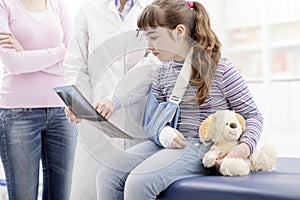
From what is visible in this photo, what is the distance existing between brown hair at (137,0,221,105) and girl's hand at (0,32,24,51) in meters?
0.53

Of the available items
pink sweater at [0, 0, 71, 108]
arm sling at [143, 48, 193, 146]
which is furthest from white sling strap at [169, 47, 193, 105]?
pink sweater at [0, 0, 71, 108]

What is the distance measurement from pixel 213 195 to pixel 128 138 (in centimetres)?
49

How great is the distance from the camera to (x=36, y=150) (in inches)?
72.4

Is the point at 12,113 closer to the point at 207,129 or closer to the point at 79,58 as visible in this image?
the point at 79,58

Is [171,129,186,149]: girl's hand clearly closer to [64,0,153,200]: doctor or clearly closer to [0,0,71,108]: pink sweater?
[64,0,153,200]: doctor

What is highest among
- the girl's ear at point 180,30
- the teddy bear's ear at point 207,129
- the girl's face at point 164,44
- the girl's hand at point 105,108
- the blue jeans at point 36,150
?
the girl's ear at point 180,30

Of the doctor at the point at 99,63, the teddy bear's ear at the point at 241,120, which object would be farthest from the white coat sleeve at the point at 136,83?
the teddy bear's ear at the point at 241,120

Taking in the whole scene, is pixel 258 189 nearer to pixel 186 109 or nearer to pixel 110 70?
pixel 186 109

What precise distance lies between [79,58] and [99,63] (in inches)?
3.1

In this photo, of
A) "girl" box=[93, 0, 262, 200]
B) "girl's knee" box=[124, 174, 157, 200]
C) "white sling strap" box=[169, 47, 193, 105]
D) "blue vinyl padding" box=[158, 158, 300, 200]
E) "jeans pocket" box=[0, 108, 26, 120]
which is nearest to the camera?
"blue vinyl padding" box=[158, 158, 300, 200]

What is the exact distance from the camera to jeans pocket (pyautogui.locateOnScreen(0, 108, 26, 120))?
177cm

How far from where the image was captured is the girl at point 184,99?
4.79 ft

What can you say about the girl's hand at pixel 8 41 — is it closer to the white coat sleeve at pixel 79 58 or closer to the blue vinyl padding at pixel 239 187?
the white coat sleeve at pixel 79 58

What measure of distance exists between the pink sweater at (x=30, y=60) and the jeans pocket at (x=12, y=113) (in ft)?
0.05
